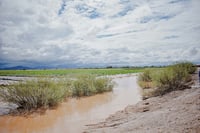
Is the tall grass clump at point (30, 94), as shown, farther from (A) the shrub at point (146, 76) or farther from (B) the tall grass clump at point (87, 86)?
(A) the shrub at point (146, 76)

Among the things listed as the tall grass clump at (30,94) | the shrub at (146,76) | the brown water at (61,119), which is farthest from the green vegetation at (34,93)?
the shrub at (146,76)

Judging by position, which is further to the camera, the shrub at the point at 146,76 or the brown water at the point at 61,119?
the shrub at the point at 146,76

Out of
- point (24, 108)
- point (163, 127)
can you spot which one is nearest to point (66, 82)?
point (24, 108)

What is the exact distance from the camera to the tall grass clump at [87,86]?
24.7 ft

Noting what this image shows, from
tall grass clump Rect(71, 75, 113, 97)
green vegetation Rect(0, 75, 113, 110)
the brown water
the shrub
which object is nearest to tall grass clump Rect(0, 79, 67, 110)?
Result: green vegetation Rect(0, 75, 113, 110)

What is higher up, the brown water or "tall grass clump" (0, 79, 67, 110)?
"tall grass clump" (0, 79, 67, 110)

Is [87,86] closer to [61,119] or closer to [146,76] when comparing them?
[61,119]

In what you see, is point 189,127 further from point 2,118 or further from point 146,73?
point 146,73

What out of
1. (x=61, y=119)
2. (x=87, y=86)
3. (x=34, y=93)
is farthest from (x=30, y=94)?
(x=87, y=86)

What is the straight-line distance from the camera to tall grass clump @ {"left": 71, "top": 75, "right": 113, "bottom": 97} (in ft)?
24.7

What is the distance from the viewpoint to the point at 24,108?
209 inches

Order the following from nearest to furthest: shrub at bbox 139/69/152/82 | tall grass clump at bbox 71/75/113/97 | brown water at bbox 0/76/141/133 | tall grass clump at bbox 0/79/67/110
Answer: brown water at bbox 0/76/141/133, tall grass clump at bbox 0/79/67/110, tall grass clump at bbox 71/75/113/97, shrub at bbox 139/69/152/82

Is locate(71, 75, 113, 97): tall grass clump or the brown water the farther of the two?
locate(71, 75, 113, 97): tall grass clump

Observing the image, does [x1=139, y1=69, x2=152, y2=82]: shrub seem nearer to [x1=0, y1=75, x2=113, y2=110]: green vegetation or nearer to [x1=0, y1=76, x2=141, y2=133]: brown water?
[x1=0, y1=76, x2=141, y2=133]: brown water
